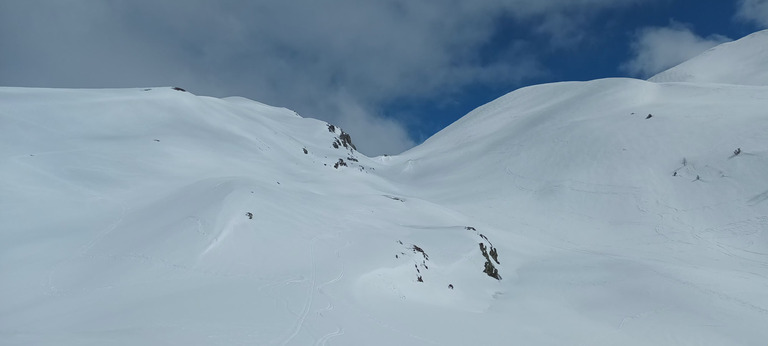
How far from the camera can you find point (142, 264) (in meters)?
12.7

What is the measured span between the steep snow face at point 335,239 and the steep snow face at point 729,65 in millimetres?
51364

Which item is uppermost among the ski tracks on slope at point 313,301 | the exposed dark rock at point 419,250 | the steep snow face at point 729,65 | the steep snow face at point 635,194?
the steep snow face at point 729,65

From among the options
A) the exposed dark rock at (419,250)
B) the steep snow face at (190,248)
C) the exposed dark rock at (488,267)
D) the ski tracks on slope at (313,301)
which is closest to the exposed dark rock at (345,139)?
the steep snow face at (190,248)

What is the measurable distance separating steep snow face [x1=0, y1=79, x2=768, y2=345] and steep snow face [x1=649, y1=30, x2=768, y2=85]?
51364mm

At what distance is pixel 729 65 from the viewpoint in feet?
301

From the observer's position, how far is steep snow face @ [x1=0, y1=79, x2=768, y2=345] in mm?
11094

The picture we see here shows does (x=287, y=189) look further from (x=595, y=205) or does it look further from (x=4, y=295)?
(x=595, y=205)

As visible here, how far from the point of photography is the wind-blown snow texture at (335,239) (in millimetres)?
11070

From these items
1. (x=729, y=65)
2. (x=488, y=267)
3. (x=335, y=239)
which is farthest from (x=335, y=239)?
(x=729, y=65)

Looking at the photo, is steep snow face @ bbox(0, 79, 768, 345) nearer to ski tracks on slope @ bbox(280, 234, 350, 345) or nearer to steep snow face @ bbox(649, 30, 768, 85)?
ski tracks on slope @ bbox(280, 234, 350, 345)

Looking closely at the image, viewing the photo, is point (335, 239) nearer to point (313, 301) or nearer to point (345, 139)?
point (313, 301)

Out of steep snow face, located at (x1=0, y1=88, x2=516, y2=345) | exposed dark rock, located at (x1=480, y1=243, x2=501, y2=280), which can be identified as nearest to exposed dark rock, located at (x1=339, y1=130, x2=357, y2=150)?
steep snow face, located at (x1=0, y1=88, x2=516, y2=345)

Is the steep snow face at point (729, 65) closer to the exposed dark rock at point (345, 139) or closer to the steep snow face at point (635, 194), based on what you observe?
the steep snow face at point (635, 194)

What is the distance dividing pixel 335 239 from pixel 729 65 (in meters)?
106
